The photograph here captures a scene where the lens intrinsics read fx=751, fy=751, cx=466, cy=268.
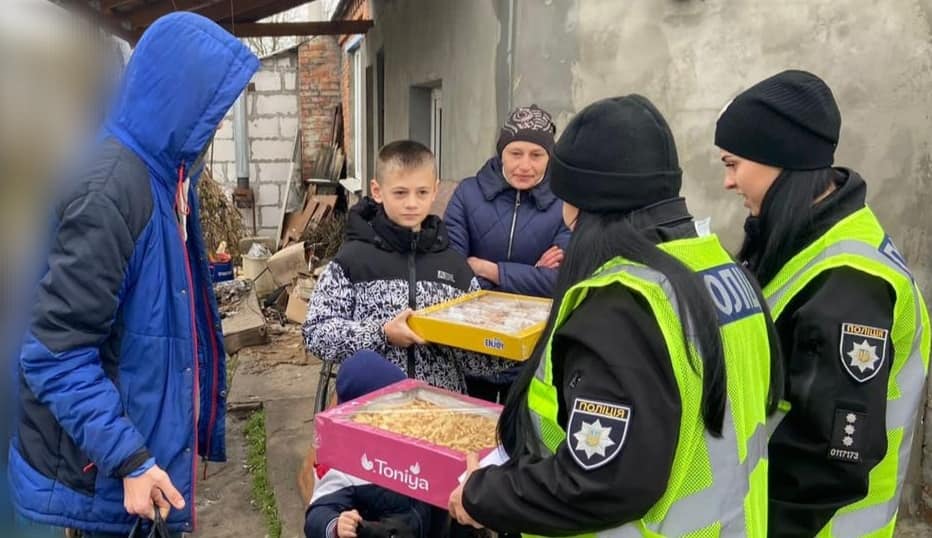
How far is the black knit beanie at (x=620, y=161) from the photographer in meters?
1.33

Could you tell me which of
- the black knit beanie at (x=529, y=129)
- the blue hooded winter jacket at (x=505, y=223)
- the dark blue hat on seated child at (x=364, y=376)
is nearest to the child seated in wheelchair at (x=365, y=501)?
the dark blue hat on seated child at (x=364, y=376)

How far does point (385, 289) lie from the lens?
247 centimetres

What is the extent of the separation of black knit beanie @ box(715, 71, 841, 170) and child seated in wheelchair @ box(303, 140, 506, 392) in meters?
1.08

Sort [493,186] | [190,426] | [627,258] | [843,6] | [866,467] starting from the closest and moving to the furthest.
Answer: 1. [627,258]
2. [866,467]
3. [190,426]
4. [493,186]
5. [843,6]

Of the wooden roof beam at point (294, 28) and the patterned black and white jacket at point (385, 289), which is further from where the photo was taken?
the wooden roof beam at point (294, 28)

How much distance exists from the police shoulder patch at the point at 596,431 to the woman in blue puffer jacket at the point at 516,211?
5.56ft

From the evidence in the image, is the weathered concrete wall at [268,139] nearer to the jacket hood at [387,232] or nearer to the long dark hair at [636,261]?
the jacket hood at [387,232]

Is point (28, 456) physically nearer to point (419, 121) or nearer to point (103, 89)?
point (103, 89)

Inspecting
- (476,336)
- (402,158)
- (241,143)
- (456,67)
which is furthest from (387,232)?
(241,143)

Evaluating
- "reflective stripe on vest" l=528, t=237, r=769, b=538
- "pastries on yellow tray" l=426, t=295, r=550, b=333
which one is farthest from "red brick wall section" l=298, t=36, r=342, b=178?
"reflective stripe on vest" l=528, t=237, r=769, b=538

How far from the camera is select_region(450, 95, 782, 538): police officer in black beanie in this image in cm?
119

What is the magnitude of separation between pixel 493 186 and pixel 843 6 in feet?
6.55

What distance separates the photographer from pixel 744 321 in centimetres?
130

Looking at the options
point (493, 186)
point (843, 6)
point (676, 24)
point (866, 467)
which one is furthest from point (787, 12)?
point (866, 467)
